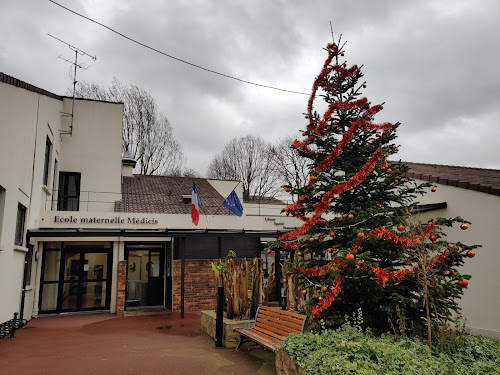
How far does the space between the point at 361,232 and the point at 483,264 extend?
4.42 metres

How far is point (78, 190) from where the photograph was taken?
13.9 metres

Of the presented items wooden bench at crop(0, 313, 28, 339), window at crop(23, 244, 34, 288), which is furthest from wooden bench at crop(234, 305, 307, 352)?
window at crop(23, 244, 34, 288)

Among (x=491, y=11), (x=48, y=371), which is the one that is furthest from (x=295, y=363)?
(x=491, y=11)

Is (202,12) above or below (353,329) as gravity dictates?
above

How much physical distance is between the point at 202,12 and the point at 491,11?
17.1 feet

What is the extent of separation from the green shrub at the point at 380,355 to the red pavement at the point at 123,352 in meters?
1.32

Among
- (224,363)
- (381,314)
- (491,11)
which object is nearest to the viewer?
(381,314)

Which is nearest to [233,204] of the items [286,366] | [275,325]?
[275,325]

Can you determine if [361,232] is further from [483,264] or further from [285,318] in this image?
[483,264]

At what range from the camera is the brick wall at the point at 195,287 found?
12008 millimetres

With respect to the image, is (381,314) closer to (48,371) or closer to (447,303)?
(447,303)

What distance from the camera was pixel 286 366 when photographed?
4.73m

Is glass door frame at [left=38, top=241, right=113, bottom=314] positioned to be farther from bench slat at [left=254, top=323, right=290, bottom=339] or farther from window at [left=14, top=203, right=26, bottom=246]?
Answer: bench slat at [left=254, top=323, right=290, bottom=339]

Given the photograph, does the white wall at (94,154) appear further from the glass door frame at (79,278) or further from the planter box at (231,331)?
the planter box at (231,331)
